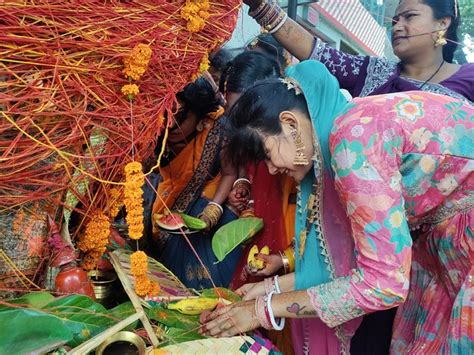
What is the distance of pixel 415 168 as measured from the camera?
1106 mm

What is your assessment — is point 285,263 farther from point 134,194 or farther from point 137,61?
point 137,61

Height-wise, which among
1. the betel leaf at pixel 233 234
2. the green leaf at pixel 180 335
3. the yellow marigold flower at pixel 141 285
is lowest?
the betel leaf at pixel 233 234

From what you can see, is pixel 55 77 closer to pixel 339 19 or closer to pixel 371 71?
pixel 371 71

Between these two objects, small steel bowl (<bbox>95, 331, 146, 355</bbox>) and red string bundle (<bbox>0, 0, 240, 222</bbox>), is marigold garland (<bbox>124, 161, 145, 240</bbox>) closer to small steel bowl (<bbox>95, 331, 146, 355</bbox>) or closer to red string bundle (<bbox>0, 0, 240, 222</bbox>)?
red string bundle (<bbox>0, 0, 240, 222</bbox>)

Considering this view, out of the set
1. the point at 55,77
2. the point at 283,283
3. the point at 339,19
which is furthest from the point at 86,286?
the point at 339,19

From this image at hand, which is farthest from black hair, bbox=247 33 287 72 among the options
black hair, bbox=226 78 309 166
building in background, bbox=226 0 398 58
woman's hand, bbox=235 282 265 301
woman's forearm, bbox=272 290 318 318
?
building in background, bbox=226 0 398 58

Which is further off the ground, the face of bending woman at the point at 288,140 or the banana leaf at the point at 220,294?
the face of bending woman at the point at 288,140

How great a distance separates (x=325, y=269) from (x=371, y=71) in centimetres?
90

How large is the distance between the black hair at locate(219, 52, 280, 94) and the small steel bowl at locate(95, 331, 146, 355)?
45.0 inches

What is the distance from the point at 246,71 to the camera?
1898mm

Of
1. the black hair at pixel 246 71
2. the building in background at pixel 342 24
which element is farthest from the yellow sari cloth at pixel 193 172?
the building in background at pixel 342 24

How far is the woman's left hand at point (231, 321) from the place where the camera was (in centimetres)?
113

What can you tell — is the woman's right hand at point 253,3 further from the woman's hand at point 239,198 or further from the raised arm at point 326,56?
the woman's hand at point 239,198

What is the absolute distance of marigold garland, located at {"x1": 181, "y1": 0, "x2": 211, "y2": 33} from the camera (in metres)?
0.98
